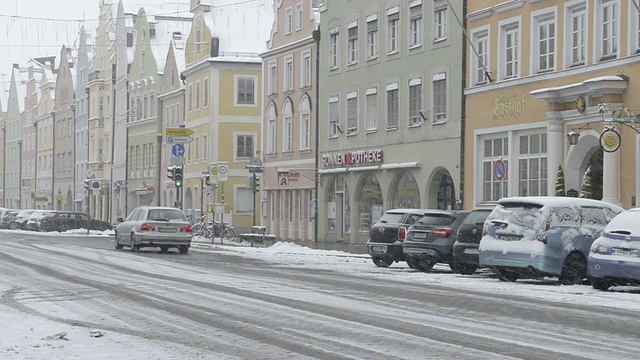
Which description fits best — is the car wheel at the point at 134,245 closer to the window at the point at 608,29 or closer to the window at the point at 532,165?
the window at the point at 532,165

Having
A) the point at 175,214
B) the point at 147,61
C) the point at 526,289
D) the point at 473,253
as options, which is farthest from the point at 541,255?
the point at 147,61

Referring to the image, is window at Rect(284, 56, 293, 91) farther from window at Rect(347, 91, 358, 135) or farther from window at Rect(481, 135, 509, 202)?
window at Rect(481, 135, 509, 202)

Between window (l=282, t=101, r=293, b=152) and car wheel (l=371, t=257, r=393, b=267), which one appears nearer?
car wheel (l=371, t=257, r=393, b=267)

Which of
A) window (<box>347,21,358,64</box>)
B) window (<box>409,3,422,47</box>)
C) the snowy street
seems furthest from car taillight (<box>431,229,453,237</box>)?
window (<box>347,21,358,64</box>)

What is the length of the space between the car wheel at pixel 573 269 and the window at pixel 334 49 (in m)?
32.3

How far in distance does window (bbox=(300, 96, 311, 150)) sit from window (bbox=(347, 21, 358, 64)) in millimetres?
5479

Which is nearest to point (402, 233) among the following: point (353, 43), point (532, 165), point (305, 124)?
point (532, 165)

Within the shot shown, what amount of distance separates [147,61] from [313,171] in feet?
120

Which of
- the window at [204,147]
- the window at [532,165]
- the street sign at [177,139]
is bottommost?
the window at [532,165]

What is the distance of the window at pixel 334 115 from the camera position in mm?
56619

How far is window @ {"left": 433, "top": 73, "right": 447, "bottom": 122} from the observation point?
4619cm

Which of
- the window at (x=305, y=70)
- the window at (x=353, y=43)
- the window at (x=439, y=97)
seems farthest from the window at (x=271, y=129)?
the window at (x=439, y=97)

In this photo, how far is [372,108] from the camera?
174ft

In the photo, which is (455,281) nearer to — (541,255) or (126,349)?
(541,255)
